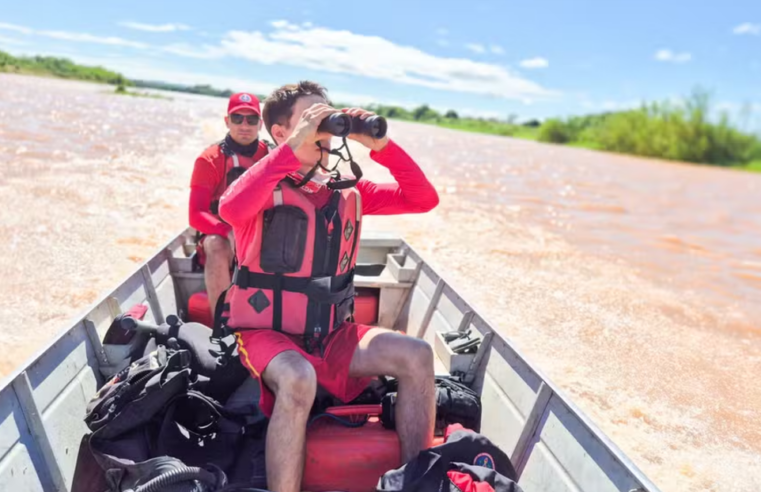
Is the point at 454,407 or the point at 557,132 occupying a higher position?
the point at 557,132

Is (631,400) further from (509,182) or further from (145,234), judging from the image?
(509,182)

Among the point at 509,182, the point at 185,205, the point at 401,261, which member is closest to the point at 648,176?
the point at 509,182

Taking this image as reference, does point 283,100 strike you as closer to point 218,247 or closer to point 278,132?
point 278,132

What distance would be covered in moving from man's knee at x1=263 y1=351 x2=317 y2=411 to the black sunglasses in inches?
72.2

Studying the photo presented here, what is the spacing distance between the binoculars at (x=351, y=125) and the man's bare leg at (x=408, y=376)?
2.41 ft

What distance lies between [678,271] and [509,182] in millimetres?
9408

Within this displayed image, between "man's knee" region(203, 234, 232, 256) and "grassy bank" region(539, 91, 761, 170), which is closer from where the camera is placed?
"man's knee" region(203, 234, 232, 256)

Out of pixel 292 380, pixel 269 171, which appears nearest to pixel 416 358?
pixel 292 380

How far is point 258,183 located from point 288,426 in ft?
2.54

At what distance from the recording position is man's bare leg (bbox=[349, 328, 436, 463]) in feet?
6.48

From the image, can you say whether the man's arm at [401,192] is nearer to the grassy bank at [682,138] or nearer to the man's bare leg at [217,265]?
the man's bare leg at [217,265]

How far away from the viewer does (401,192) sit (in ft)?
7.71

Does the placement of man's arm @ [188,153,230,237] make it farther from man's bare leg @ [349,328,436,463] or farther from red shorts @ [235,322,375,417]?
man's bare leg @ [349,328,436,463]

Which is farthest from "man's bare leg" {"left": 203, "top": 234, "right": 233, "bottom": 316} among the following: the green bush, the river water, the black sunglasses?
the green bush
